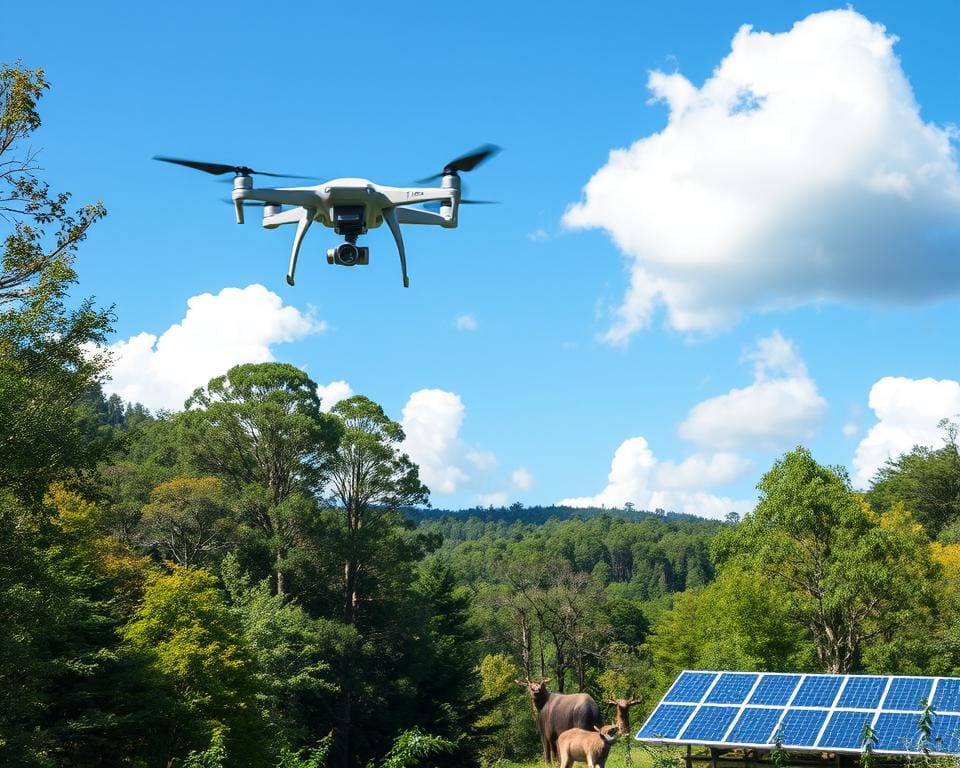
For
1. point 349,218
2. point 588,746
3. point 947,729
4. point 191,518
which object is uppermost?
point 349,218

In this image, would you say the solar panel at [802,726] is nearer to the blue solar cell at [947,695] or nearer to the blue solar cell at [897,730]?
the blue solar cell at [897,730]

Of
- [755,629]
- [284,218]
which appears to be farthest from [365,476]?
[284,218]

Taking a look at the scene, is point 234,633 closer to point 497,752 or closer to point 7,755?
point 7,755

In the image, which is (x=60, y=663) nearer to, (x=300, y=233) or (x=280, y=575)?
(x=300, y=233)

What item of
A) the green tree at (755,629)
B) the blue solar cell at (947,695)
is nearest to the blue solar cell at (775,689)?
the blue solar cell at (947,695)

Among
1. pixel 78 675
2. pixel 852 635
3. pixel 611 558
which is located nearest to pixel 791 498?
pixel 852 635

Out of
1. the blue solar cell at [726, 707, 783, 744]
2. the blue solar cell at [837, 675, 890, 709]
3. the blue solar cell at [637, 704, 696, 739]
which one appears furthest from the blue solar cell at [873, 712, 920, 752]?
the blue solar cell at [637, 704, 696, 739]
